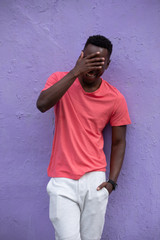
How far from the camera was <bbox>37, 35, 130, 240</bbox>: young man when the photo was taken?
1.92 m

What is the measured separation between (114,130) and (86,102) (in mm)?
395

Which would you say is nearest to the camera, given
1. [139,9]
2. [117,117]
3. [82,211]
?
[82,211]

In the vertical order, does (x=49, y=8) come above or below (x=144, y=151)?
above

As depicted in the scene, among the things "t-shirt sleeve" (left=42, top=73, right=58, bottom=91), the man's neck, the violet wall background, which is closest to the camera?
"t-shirt sleeve" (left=42, top=73, right=58, bottom=91)

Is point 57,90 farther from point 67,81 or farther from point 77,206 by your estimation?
point 77,206

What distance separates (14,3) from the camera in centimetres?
244

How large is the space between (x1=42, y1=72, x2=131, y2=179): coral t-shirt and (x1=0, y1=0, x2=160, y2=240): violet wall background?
371 millimetres

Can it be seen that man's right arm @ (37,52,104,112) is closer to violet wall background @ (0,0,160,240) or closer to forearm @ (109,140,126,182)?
violet wall background @ (0,0,160,240)

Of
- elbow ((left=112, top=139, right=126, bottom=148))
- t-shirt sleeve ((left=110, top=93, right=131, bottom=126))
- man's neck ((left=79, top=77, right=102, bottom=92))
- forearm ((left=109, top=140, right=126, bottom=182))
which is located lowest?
forearm ((left=109, top=140, right=126, bottom=182))

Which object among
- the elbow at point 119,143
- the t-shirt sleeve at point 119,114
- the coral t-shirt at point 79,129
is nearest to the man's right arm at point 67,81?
the coral t-shirt at point 79,129

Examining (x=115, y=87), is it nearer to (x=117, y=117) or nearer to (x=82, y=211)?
(x=117, y=117)

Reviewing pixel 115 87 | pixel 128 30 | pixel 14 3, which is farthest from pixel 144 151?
pixel 14 3

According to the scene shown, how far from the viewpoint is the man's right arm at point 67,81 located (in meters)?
1.88

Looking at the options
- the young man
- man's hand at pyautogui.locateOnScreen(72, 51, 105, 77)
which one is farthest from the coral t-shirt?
man's hand at pyautogui.locateOnScreen(72, 51, 105, 77)
